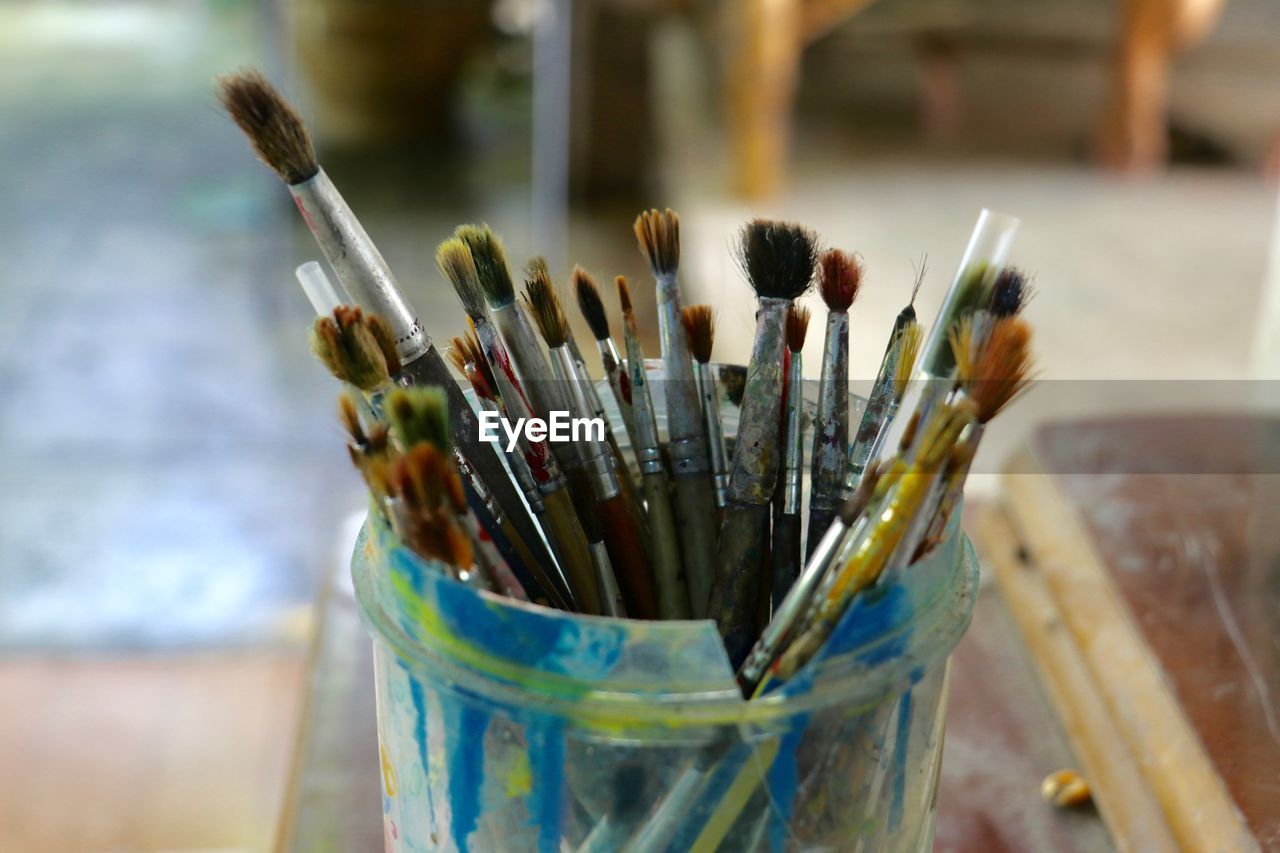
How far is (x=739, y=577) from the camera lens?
1.19 feet

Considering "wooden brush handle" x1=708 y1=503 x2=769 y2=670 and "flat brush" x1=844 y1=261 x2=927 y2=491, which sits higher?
"flat brush" x1=844 y1=261 x2=927 y2=491

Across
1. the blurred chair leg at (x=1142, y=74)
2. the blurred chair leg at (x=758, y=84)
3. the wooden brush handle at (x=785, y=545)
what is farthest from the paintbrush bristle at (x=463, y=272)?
the blurred chair leg at (x=1142, y=74)

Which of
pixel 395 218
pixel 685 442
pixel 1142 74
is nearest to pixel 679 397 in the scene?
pixel 685 442

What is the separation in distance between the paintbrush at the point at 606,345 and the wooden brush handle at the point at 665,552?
2 centimetres

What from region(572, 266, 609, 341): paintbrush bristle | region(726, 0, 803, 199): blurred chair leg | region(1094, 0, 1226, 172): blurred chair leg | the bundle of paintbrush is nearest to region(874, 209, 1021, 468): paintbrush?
the bundle of paintbrush

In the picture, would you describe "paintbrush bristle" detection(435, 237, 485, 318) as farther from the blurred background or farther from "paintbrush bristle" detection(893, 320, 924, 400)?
the blurred background

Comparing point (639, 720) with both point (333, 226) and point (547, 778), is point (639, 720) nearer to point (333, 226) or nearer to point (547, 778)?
point (547, 778)

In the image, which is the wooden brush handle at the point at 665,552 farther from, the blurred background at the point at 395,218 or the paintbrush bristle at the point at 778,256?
the blurred background at the point at 395,218

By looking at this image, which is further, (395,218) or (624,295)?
(395,218)

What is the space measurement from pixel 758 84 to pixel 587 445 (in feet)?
6.49

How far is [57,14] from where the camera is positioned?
3.12 metres

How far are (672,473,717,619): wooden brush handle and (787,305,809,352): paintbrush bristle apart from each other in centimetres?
5

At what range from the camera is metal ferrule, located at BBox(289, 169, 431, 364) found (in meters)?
0.35

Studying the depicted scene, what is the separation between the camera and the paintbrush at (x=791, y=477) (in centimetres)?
38
